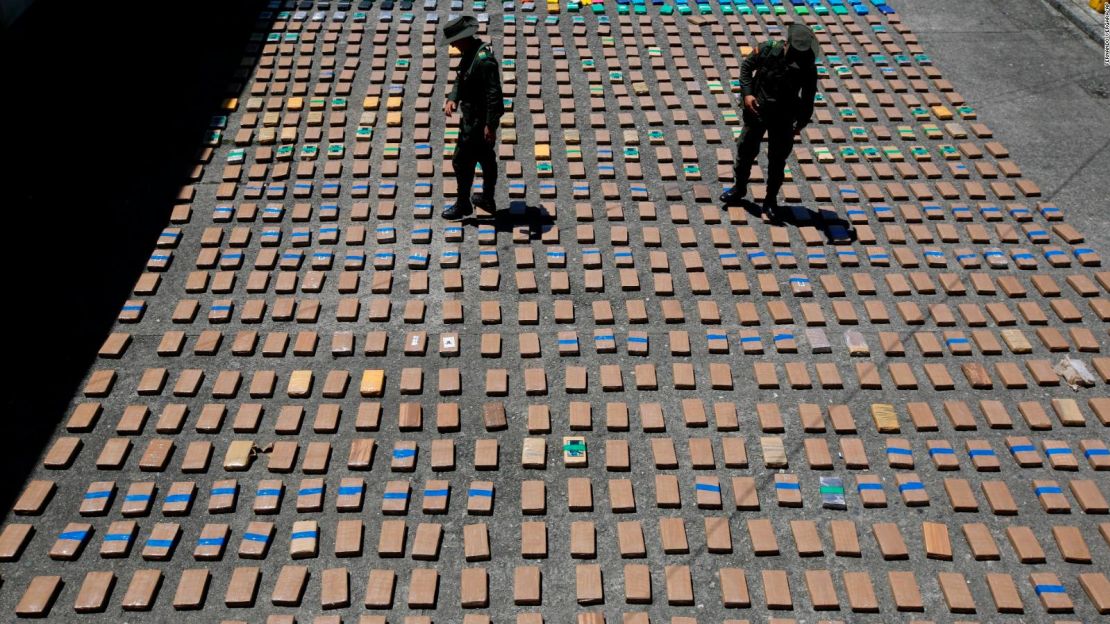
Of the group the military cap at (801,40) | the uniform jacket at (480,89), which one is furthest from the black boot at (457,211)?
the military cap at (801,40)

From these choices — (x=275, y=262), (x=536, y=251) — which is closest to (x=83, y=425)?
(x=275, y=262)

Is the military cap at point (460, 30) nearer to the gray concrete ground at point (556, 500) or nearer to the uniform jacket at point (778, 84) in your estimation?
the gray concrete ground at point (556, 500)

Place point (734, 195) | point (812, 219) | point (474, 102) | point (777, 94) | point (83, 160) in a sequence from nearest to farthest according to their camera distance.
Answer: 1. point (474, 102)
2. point (777, 94)
3. point (812, 219)
4. point (734, 195)
5. point (83, 160)

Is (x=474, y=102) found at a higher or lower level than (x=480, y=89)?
lower

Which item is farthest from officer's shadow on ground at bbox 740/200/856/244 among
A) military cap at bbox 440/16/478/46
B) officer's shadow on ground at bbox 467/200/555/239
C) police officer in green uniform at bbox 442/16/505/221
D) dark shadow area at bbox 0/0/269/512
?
dark shadow area at bbox 0/0/269/512

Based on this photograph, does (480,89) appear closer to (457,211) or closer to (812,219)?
(457,211)

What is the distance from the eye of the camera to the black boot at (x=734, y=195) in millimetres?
6965

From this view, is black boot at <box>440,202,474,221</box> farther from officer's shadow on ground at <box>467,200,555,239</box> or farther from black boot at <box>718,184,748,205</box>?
black boot at <box>718,184,748,205</box>

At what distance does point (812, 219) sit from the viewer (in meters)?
6.89

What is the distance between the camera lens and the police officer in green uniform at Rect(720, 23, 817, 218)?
6086 millimetres

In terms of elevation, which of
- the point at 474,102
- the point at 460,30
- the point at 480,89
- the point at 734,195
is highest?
the point at 460,30

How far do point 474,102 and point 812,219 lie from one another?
3073 mm

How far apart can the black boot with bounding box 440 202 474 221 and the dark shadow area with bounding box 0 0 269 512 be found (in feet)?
7.83

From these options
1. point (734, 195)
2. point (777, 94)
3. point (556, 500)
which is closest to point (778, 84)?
point (777, 94)
